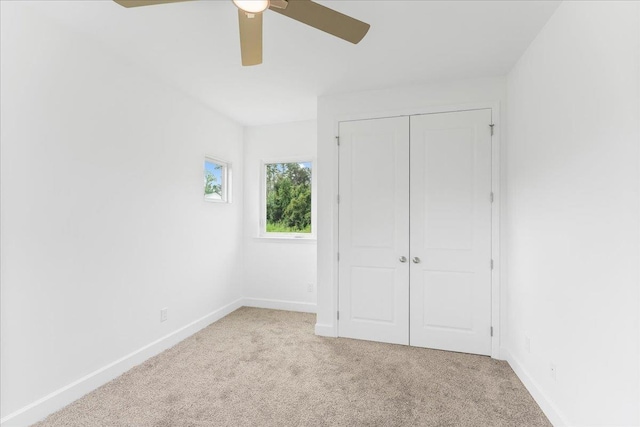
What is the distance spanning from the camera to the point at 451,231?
111 inches

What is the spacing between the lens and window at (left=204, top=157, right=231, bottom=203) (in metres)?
3.65

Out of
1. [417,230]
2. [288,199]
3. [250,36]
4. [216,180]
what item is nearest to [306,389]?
[417,230]

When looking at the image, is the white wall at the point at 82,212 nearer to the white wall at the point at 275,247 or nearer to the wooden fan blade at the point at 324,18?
the white wall at the point at 275,247

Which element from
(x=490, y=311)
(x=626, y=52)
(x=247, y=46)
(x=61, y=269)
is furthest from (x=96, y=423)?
(x=626, y=52)

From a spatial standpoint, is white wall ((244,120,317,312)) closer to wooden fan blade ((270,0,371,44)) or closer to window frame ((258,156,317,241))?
window frame ((258,156,317,241))

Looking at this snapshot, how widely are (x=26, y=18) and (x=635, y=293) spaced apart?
11.1 feet

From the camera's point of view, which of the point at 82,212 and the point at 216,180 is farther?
the point at 216,180

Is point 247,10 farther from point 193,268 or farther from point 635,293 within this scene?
point 193,268

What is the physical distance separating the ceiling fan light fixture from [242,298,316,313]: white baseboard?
329cm

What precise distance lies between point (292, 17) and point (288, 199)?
279cm

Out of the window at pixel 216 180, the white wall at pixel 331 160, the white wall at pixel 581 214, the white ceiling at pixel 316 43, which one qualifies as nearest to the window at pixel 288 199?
the window at pixel 216 180

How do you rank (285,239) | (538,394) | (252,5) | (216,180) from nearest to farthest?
(252,5)
(538,394)
(216,180)
(285,239)

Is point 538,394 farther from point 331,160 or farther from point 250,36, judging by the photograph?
point 250,36

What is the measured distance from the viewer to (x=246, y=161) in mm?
4219
